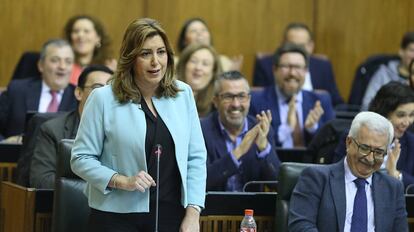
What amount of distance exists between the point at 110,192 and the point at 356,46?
626 cm

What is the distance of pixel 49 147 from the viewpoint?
16.2 feet

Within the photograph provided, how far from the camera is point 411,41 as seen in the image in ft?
26.6

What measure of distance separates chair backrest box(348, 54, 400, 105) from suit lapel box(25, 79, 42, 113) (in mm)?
2874

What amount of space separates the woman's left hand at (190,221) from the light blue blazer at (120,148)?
0.04 metres

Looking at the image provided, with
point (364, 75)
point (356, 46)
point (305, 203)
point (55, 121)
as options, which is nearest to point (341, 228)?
point (305, 203)

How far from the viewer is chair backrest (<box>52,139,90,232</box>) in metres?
4.32

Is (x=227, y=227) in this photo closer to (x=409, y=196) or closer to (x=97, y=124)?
(x=409, y=196)

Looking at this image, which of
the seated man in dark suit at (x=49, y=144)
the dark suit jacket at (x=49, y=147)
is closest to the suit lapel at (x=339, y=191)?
the seated man in dark suit at (x=49, y=144)

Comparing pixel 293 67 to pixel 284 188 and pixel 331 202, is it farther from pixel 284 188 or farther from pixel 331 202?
pixel 331 202

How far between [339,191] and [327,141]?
4.49 feet

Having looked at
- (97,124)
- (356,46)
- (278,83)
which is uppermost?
(356,46)

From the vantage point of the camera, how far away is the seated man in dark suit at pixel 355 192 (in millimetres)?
4332

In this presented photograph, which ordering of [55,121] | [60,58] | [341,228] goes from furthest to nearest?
[60,58]
[55,121]
[341,228]

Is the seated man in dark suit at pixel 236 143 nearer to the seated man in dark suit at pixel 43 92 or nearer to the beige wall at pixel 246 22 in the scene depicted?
the seated man in dark suit at pixel 43 92
